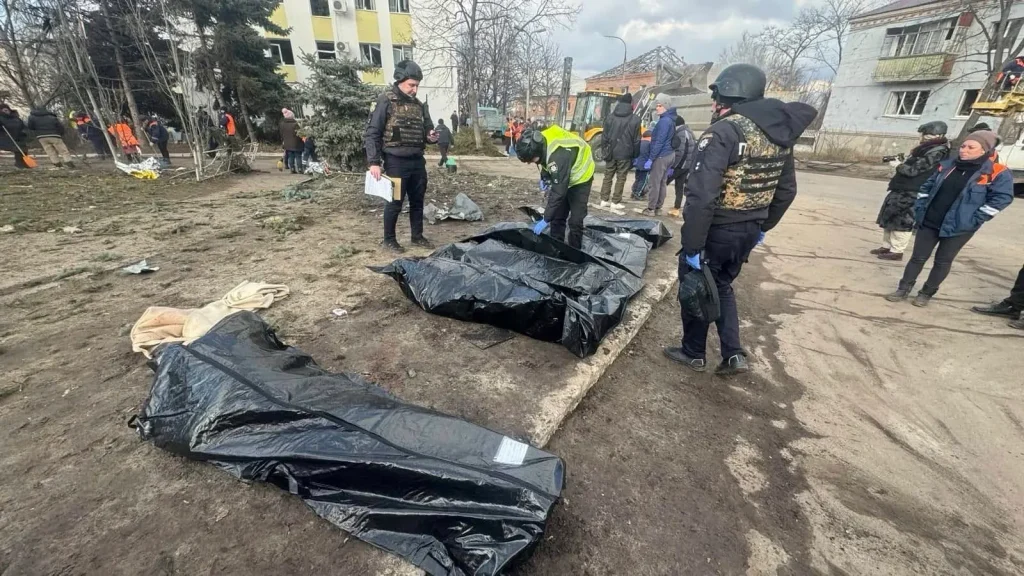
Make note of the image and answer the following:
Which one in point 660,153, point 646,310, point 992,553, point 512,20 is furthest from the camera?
point 512,20

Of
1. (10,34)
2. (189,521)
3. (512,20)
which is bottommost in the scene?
(189,521)

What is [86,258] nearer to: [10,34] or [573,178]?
[573,178]

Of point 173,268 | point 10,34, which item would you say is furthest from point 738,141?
point 10,34

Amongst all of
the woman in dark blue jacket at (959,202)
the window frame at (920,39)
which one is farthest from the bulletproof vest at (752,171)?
the window frame at (920,39)

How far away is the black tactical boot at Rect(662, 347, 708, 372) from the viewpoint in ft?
9.25

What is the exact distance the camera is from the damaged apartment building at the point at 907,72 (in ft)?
54.5

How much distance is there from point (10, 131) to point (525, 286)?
42.6 feet

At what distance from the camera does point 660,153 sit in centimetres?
658

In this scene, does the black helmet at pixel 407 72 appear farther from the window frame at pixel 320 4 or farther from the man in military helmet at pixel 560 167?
the window frame at pixel 320 4

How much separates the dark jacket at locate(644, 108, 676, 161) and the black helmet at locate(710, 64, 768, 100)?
14.4ft

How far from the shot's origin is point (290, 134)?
9.79 meters

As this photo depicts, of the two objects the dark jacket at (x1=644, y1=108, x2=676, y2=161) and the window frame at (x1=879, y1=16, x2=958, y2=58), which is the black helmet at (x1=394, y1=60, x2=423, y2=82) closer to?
the dark jacket at (x1=644, y1=108, x2=676, y2=161)

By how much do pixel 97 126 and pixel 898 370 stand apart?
1640 cm

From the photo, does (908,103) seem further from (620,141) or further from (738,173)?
(738,173)
